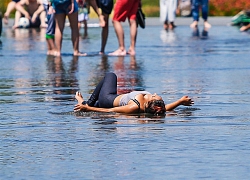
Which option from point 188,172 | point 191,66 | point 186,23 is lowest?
point 186,23

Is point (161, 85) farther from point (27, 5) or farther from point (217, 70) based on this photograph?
point (27, 5)

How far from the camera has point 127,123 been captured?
9383 millimetres

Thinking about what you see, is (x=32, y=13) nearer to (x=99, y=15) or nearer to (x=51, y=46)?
(x=51, y=46)

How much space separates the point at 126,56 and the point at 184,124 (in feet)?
29.2

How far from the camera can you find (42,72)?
1507cm

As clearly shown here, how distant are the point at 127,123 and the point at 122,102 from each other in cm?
81

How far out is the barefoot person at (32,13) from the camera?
30969 millimetres

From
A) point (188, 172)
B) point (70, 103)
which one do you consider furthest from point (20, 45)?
point (188, 172)

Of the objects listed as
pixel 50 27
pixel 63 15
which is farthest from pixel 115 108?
pixel 50 27

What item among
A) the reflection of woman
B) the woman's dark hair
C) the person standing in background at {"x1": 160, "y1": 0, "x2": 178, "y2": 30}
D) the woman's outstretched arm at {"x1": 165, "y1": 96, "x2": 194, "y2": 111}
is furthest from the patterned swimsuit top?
the person standing in background at {"x1": 160, "y1": 0, "x2": 178, "y2": 30}

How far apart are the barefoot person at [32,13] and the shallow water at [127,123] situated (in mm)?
12822

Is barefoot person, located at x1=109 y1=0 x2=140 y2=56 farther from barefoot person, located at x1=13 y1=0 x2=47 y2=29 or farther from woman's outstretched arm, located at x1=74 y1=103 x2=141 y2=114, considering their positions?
barefoot person, located at x1=13 y1=0 x2=47 y2=29

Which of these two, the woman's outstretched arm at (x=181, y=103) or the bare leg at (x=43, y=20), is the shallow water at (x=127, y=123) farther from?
the bare leg at (x=43, y=20)

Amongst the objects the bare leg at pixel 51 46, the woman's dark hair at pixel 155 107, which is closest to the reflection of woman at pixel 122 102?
the woman's dark hair at pixel 155 107
